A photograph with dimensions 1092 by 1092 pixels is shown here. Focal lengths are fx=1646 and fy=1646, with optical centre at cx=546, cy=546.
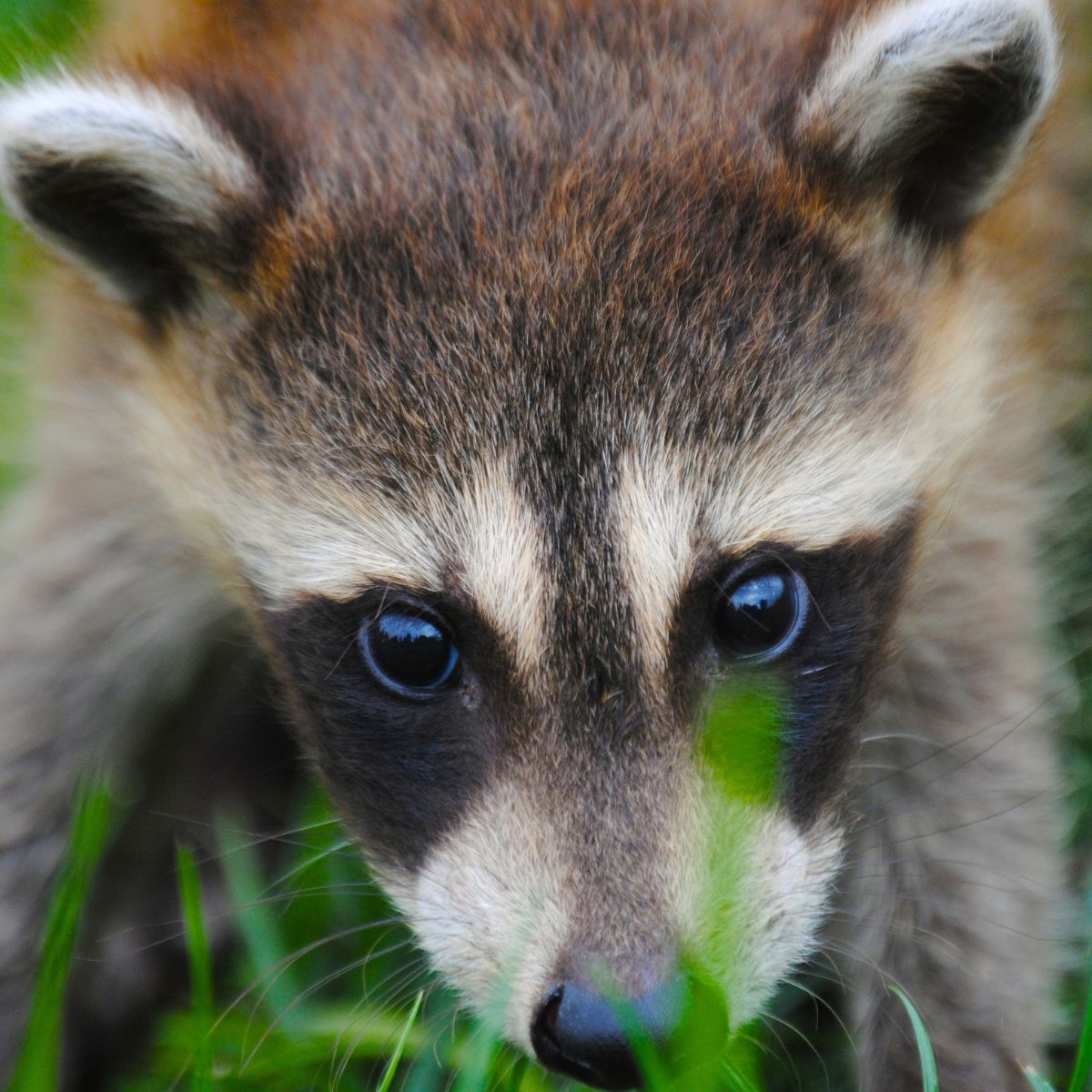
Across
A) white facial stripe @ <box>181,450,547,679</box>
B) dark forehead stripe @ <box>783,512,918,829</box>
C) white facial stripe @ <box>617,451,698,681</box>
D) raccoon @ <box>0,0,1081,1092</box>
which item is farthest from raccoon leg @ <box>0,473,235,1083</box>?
dark forehead stripe @ <box>783,512,918,829</box>

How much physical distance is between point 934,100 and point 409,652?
1598mm

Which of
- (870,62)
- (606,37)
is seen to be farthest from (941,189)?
(606,37)

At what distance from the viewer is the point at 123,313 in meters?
3.89

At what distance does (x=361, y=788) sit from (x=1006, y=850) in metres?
1.68

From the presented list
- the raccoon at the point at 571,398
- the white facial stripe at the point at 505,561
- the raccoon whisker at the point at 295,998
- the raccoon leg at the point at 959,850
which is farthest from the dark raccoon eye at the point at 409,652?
the raccoon leg at the point at 959,850

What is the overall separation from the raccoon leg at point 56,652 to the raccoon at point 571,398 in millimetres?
331

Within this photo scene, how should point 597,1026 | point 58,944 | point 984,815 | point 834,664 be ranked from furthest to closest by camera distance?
point 984,815 < point 58,944 < point 834,664 < point 597,1026

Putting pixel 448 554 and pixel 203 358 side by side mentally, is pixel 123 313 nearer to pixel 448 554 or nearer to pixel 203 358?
pixel 203 358

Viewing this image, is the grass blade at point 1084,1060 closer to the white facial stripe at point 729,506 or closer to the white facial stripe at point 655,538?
the white facial stripe at point 729,506

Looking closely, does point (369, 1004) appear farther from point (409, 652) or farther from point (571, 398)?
point (571, 398)

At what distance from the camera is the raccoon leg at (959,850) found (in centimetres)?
412

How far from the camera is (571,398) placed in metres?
3.27

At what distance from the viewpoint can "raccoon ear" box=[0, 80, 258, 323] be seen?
3.33m

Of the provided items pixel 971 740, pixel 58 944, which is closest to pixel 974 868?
pixel 971 740
